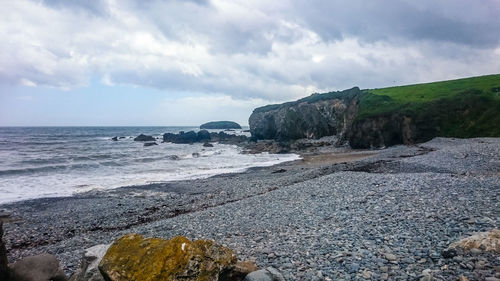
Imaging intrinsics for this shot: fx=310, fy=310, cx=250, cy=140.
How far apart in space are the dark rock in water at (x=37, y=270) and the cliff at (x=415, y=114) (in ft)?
169

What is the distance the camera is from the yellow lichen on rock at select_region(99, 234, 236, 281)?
648 centimetres

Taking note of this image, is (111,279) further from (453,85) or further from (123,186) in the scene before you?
(453,85)

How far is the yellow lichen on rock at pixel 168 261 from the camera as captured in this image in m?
6.48

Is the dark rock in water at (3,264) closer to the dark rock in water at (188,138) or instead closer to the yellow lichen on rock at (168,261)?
the yellow lichen on rock at (168,261)

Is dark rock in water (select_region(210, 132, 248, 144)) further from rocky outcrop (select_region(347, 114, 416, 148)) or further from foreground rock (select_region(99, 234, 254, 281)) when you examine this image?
foreground rock (select_region(99, 234, 254, 281))

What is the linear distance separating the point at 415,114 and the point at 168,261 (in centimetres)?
5426

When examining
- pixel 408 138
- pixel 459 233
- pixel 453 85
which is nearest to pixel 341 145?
pixel 408 138

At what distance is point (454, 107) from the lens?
163 ft

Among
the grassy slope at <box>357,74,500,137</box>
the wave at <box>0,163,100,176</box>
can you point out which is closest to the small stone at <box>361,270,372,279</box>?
the wave at <box>0,163,100,176</box>

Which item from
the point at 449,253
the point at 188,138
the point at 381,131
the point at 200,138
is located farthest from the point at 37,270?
the point at 200,138

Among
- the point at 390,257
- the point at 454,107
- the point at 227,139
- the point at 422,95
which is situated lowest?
the point at 227,139

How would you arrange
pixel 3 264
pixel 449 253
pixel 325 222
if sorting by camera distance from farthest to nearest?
pixel 325 222 → pixel 3 264 → pixel 449 253

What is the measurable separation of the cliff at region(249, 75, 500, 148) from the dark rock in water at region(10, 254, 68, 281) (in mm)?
51620

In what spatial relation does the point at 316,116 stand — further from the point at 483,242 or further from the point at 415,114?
the point at 483,242
